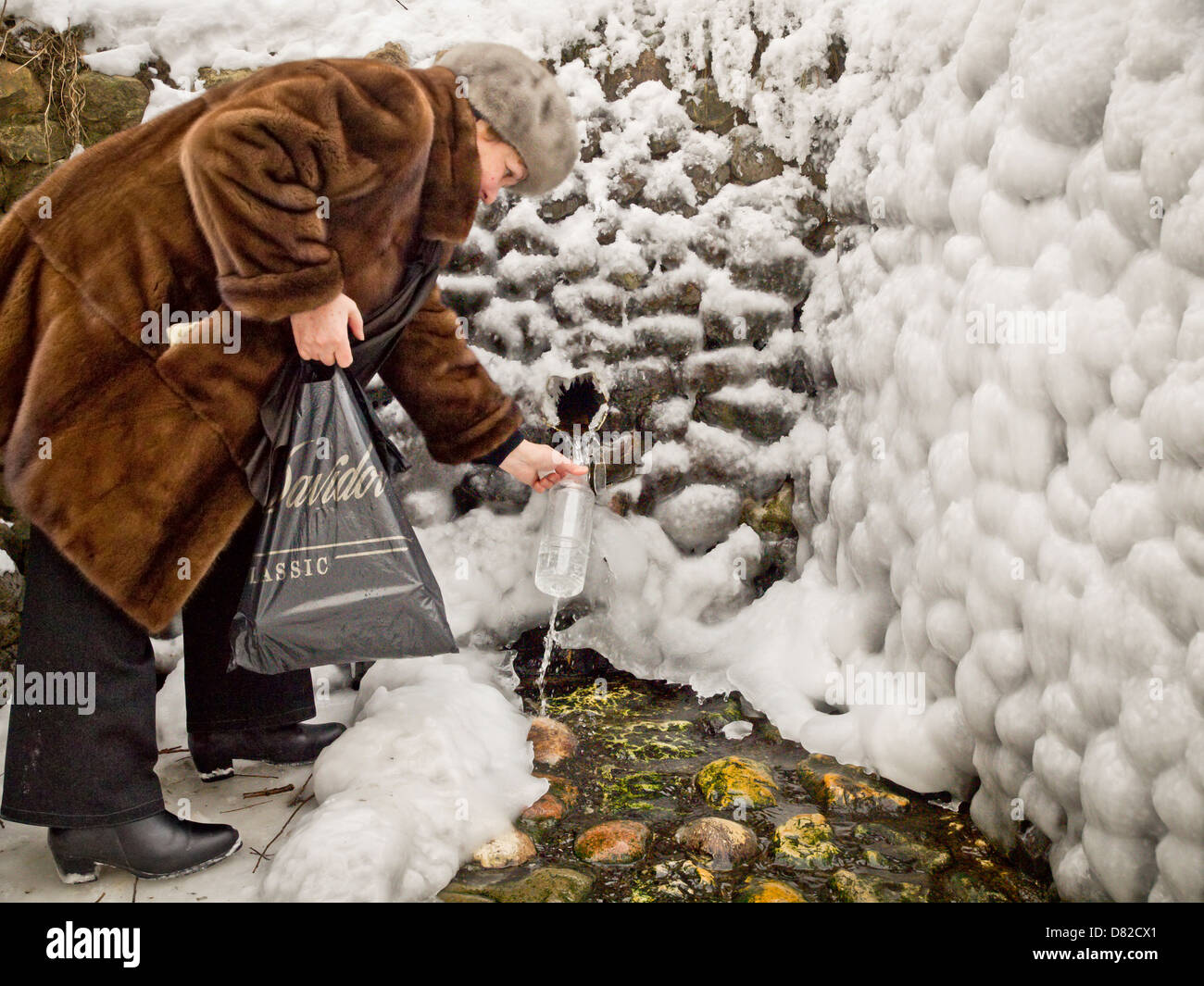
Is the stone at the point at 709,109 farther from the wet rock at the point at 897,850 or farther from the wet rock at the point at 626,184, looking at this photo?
the wet rock at the point at 897,850

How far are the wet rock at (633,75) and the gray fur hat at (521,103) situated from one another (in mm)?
1144

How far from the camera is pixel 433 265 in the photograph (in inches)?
80.4

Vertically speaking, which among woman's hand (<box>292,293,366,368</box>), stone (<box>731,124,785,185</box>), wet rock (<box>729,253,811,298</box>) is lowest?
woman's hand (<box>292,293,366,368</box>)

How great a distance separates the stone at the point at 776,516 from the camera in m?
2.94

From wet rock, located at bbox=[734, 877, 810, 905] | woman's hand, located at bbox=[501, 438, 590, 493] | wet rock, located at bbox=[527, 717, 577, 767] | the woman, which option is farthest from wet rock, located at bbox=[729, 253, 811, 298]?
wet rock, located at bbox=[734, 877, 810, 905]

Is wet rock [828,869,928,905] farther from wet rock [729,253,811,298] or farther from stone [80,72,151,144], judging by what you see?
stone [80,72,151,144]

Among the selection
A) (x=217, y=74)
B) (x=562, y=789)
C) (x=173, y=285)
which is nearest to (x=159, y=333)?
(x=173, y=285)

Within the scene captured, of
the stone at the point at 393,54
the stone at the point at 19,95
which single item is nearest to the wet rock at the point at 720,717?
the stone at the point at 393,54

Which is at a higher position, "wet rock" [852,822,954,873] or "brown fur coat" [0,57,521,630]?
"brown fur coat" [0,57,521,630]

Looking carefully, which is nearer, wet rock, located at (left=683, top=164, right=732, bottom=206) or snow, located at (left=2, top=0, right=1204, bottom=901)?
snow, located at (left=2, top=0, right=1204, bottom=901)

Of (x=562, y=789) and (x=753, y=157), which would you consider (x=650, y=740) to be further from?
(x=753, y=157)

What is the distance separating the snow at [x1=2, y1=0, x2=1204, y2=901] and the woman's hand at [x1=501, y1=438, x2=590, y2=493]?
457 mm

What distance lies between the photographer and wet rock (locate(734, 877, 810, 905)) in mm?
1804

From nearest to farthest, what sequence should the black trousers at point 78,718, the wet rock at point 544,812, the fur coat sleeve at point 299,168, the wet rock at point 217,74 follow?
1. the fur coat sleeve at point 299,168
2. the black trousers at point 78,718
3. the wet rock at point 544,812
4. the wet rock at point 217,74
